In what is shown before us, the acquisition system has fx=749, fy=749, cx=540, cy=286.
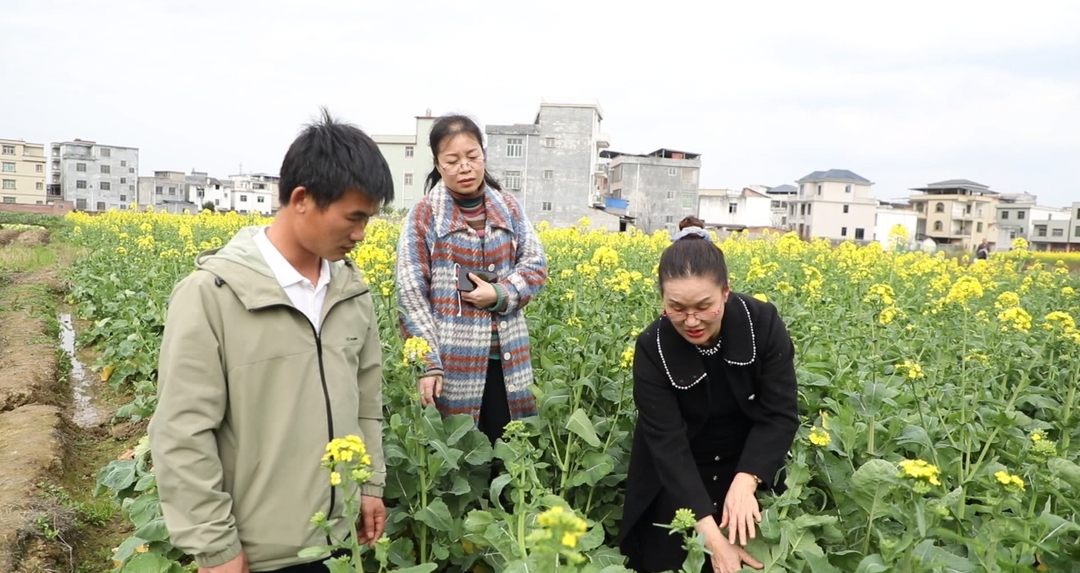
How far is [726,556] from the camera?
2.02m

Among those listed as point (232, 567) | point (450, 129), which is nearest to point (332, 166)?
point (232, 567)

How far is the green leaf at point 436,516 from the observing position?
227 cm

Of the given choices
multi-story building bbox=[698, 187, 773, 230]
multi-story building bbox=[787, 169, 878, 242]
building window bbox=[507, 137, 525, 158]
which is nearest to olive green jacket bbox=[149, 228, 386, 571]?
building window bbox=[507, 137, 525, 158]

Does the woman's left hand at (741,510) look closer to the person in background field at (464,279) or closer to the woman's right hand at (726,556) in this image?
the woman's right hand at (726,556)

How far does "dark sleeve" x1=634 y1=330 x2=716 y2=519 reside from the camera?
212cm

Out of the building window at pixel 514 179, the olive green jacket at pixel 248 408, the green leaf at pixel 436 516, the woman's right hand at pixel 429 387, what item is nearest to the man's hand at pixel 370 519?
the olive green jacket at pixel 248 408

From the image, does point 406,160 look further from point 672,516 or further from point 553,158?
point 672,516

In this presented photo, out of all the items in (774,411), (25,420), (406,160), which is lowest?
(25,420)

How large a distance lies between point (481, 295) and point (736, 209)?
5424 centimetres

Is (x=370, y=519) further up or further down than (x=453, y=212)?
further down

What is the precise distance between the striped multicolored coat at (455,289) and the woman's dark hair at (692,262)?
0.78 meters

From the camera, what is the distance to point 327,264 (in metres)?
1.85

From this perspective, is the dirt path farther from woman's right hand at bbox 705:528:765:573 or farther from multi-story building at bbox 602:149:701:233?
multi-story building at bbox 602:149:701:233

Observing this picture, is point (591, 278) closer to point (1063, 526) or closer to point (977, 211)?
point (1063, 526)
